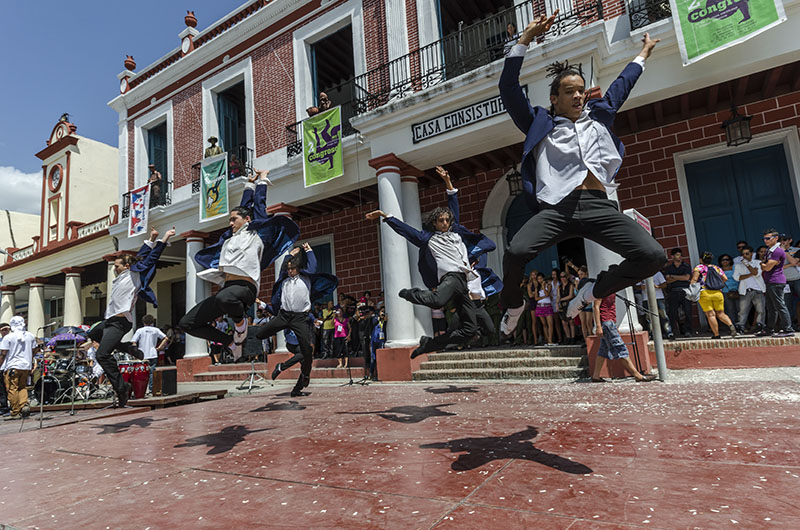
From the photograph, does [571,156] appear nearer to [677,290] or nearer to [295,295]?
[295,295]

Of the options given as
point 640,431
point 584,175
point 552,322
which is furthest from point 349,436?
point 552,322

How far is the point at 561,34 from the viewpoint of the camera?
29.9 feet

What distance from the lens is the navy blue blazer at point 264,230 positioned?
5609 millimetres

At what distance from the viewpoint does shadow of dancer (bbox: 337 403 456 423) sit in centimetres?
478

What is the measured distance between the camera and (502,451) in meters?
3.23

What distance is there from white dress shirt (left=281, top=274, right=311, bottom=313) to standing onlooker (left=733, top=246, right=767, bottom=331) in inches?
298

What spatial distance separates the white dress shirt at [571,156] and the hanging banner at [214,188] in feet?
39.5

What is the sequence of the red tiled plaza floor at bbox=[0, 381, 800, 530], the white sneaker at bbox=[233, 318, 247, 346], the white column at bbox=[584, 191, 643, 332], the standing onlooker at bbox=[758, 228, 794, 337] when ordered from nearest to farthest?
1. the red tiled plaza floor at bbox=[0, 381, 800, 530]
2. the white sneaker at bbox=[233, 318, 247, 346]
3. the standing onlooker at bbox=[758, 228, 794, 337]
4. the white column at bbox=[584, 191, 643, 332]

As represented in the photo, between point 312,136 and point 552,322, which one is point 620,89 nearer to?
point 552,322

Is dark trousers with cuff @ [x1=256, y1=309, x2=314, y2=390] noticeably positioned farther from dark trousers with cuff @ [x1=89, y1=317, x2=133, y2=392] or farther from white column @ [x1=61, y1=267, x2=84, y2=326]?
white column @ [x1=61, y1=267, x2=84, y2=326]

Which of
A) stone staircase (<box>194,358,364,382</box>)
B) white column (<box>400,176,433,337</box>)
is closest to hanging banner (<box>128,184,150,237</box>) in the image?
stone staircase (<box>194,358,364,382</box>)

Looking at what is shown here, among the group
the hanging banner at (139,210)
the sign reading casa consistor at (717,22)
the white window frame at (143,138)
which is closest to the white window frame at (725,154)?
the sign reading casa consistor at (717,22)

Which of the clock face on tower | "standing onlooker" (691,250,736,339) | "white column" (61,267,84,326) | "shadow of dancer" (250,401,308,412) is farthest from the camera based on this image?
the clock face on tower

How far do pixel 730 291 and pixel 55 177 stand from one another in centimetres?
2814
